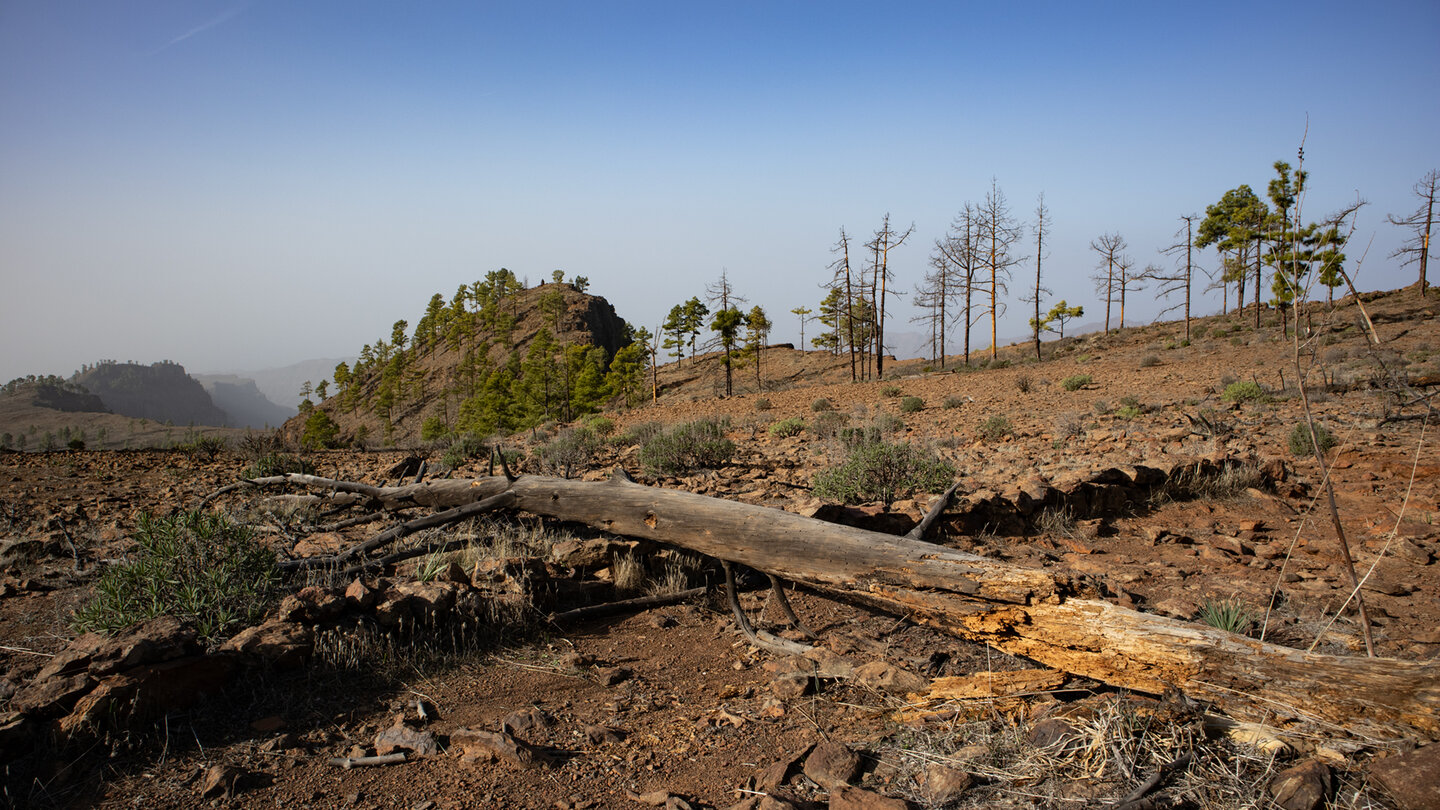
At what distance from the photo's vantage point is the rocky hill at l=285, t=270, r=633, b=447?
48.7 meters

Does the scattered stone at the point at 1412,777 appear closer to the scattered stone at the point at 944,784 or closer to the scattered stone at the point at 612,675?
the scattered stone at the point at 944,784

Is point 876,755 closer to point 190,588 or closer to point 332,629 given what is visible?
point 332,629

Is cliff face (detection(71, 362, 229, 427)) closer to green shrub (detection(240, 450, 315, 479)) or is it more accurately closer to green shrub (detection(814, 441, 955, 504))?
green shrub (detection(240, 450, 315, 479))

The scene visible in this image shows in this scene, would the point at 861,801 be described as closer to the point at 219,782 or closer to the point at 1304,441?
the point at 219,782

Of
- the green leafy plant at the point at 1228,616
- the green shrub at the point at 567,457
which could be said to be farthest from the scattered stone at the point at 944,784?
the green shrub at the point at 567,457

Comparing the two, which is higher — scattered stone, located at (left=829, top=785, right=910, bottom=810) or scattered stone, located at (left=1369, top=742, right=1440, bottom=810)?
scattered stone, located at (left=1369, top=742, right=1440, bottom=810)

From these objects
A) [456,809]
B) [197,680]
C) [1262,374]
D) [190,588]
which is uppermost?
[1262,374]

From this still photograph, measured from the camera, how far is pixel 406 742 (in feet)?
9.85

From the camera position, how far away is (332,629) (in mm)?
3799

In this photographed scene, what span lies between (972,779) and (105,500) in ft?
36.7

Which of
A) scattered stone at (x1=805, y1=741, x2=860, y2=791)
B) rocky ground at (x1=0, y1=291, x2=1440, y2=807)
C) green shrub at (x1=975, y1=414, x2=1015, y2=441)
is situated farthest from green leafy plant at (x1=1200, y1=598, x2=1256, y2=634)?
green shrub at (x1=975, y1=414, x2=1015, y2=441)

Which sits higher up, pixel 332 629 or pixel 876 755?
pixel 332 629

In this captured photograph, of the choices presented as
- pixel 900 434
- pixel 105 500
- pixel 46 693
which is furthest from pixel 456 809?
pixel 900 434

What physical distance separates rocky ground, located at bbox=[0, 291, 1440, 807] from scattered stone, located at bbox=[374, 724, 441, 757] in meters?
0.01
